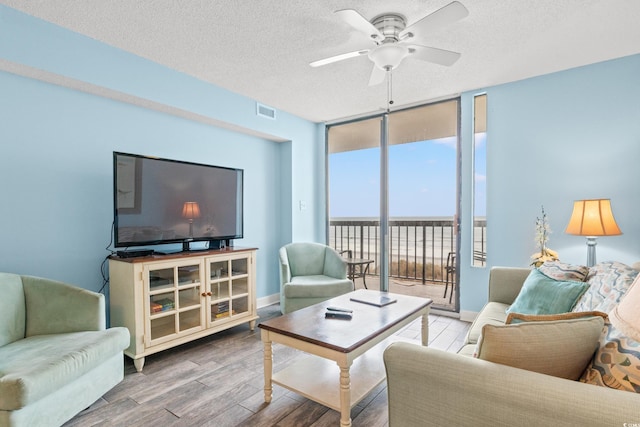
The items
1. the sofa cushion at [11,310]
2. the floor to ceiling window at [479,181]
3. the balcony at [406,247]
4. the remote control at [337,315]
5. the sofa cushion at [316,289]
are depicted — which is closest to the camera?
the sofa cushion at [11,310]

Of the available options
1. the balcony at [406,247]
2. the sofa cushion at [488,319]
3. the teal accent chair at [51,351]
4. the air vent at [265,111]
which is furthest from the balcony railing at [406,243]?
Answer: the teal accent chair at [51,351]

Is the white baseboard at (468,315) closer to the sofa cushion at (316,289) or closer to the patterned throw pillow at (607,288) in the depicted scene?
the sofa cushion at (316,289)

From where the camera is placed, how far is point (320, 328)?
194cm

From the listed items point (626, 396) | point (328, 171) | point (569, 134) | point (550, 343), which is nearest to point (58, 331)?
point (550, 343)

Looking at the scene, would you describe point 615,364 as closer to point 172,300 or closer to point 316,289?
point 316,289

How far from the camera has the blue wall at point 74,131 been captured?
7.29 feet

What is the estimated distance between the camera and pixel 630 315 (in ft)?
2.06

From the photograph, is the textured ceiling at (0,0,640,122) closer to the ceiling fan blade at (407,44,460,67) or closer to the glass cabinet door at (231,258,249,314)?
the ceiling fan blade at (407,44,460,67)

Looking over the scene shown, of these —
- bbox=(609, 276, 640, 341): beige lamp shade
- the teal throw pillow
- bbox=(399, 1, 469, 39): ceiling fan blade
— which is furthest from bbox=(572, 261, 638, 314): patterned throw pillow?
bbox=(399, 1, 469, 39): ceiling fan blade

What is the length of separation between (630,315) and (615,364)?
547mm

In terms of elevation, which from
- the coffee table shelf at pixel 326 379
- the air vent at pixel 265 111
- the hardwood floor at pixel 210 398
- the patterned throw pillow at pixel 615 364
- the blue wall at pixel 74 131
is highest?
the air vent at pixel 265 111

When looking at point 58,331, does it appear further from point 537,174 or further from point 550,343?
point 537,174

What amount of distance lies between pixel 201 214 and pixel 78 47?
5.12ft

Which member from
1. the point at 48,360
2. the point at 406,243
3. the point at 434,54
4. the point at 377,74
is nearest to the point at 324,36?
the point at 377,74
